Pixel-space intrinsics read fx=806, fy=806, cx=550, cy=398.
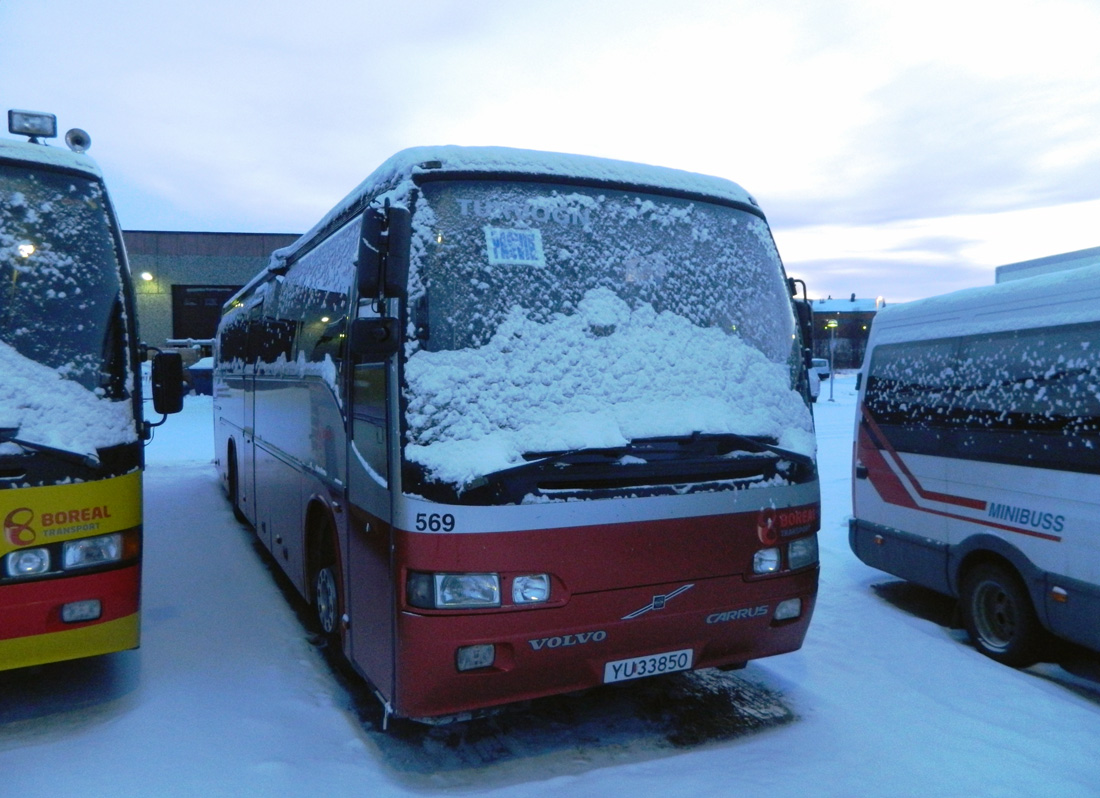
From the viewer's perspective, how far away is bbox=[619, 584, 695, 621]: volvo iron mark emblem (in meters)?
3.79

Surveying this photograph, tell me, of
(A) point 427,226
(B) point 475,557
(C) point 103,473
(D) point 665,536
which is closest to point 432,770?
(B) point 475,557

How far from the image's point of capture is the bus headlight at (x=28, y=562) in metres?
3.77

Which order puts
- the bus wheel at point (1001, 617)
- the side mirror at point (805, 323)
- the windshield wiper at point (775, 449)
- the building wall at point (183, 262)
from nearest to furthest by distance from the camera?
the windshield wiper at point (775, 449)
the side mirror at point (805, 323)
the bus wheel at point (1001, 617)
the building wall at point (183, 262)

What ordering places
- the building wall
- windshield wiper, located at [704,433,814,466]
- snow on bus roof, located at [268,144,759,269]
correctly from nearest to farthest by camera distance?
snow on bus roof, located at [268,144,759,269]
windshield wiper, located at [704,433,814,466]
the building wall

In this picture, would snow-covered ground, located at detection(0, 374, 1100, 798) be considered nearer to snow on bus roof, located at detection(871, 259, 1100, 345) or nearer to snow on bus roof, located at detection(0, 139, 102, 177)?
snow on bus roof, located at detection(871, 259, 1100, 345)

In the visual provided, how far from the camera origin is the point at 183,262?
4153 cm

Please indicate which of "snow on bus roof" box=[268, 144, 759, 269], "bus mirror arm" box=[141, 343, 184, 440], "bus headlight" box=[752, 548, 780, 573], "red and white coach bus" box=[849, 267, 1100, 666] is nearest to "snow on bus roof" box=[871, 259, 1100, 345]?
"red and white coach bus" box=[849, 267, 1100, 666]

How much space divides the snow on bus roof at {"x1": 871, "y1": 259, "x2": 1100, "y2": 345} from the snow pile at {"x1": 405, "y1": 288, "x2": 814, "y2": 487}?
91.0 inches

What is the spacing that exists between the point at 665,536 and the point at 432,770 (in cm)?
158

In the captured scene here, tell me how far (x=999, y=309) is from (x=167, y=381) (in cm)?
557

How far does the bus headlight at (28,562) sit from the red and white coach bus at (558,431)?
4.64 ft

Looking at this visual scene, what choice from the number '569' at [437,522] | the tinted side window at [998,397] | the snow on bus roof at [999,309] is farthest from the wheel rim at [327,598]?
the snow on bus roof at [999,309]

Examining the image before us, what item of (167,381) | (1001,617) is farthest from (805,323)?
(167,381)

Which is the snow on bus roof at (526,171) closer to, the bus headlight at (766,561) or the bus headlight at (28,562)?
the bus headlight at (766,561)
